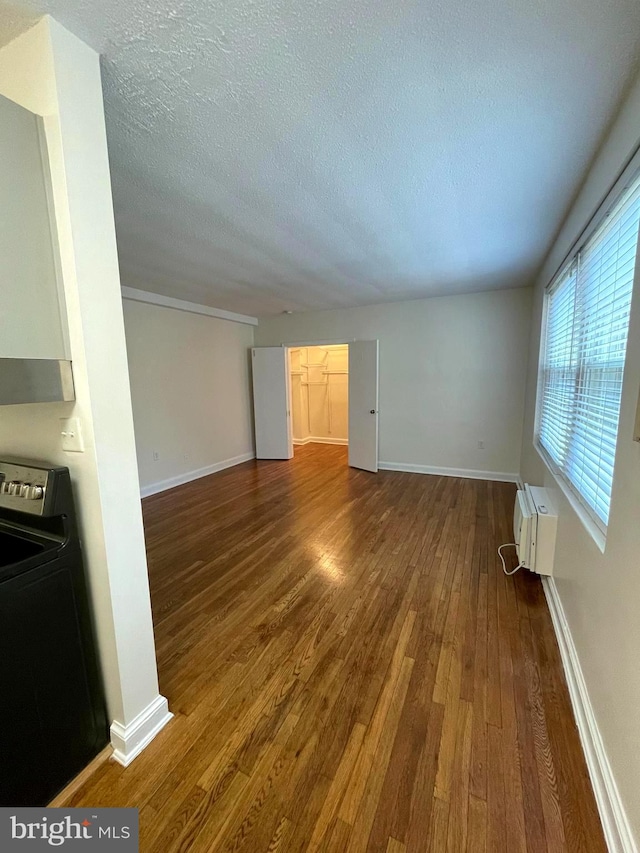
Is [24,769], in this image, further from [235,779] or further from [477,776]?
[477,776]

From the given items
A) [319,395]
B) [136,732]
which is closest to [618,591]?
[136,732]

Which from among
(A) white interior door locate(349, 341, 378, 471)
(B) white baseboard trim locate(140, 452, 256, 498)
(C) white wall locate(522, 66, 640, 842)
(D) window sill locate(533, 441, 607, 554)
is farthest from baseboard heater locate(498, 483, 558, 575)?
(B) white baseboard trim locate(140, 452, 256, 498)

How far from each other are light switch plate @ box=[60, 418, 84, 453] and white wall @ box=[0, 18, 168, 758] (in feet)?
0.07

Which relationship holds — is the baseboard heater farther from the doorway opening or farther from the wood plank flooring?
the doorway opening

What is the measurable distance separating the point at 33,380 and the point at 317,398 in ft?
20.6

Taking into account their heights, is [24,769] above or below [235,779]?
above

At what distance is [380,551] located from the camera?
2762 millimetres

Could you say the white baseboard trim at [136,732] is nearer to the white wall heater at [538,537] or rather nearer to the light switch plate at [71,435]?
the light switch plate at [71,435]

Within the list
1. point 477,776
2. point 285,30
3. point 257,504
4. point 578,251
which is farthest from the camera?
point 257,504

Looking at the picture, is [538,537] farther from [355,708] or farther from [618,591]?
[355,708]

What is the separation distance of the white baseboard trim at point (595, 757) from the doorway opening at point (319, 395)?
5480mm

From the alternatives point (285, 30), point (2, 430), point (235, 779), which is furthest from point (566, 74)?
point (235, 779)

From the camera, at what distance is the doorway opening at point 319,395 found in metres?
6.98

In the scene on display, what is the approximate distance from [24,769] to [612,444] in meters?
2.32
